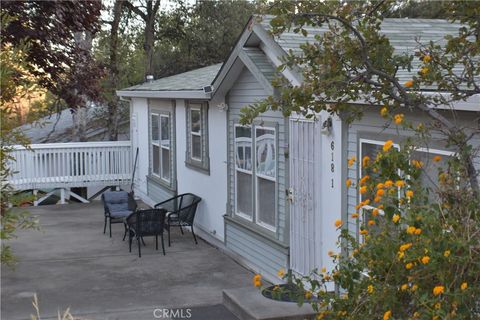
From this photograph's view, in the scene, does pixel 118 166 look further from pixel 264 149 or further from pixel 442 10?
pixel 442 10

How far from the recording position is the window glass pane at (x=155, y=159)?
17.2m

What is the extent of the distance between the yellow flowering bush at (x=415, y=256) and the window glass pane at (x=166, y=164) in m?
12.2

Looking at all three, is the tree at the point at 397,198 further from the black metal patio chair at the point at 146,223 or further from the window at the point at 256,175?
the black metal patio chair at the point at 146,223

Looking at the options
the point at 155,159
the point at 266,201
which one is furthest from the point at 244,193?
the point at 155,159

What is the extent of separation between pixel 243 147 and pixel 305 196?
2345 millimetres

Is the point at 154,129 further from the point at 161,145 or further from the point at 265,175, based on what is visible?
the point at 265,175

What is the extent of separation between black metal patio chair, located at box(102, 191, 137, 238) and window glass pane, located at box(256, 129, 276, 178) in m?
4.19

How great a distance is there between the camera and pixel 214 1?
2814 centimetres

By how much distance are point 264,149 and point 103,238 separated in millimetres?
4987

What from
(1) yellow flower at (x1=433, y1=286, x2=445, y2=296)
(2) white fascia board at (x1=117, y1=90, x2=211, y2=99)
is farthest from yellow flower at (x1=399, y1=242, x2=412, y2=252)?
(2) white fascia board at (x1=117, y1=90, x2=211, y2=99)

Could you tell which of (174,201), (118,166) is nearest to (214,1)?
(118,166)

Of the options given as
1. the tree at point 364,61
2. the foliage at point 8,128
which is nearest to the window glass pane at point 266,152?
the tree at point 364,61

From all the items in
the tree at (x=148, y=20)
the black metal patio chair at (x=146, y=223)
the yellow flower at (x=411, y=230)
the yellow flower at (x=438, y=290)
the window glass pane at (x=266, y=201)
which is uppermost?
the tree at (x=148, y=20)

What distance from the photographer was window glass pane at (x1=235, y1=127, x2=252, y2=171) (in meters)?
11.0
